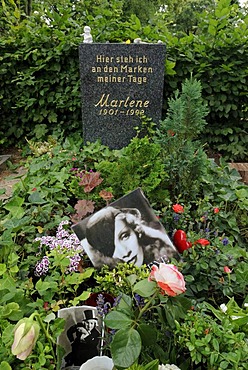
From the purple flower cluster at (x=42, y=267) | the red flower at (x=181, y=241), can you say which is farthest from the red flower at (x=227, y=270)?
the purple flower cluster at (x=42, y=267)

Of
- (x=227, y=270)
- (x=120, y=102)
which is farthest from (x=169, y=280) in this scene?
(x=120, y=102)

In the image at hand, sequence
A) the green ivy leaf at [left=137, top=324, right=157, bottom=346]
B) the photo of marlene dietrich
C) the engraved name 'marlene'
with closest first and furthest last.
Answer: the green ivy leaf at [left=137, top=324, right=157, bottom=346], the photo of marlene dietrich, the engraved name 'marlene'

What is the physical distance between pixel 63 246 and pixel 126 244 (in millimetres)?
323

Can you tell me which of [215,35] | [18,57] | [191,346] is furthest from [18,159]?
[191,346]

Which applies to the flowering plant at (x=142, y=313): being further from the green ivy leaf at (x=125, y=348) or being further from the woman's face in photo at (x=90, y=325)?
the woman's face in photo at (x=90, y=325)

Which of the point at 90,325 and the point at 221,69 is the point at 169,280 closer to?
the point at 90,325

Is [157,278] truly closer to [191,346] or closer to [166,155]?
[191,346]

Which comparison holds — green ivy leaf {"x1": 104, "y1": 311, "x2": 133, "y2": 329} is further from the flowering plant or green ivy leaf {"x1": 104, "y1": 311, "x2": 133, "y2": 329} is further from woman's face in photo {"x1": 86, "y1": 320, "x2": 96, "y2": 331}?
woman's face in photo {"x1": 86, "y1": 320, "x2": 96, "y2": 331}

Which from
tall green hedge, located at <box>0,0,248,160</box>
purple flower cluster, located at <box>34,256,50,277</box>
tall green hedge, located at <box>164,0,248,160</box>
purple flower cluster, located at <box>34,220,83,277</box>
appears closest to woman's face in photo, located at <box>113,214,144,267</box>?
purple flower cluster, located at <box>34,220,83,277</box>

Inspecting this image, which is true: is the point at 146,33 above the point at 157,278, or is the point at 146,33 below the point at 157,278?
above

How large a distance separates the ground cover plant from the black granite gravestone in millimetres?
662

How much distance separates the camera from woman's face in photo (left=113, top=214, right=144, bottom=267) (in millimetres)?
1796

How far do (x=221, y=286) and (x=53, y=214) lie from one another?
1.11m

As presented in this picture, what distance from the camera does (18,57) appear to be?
16.2 feet
